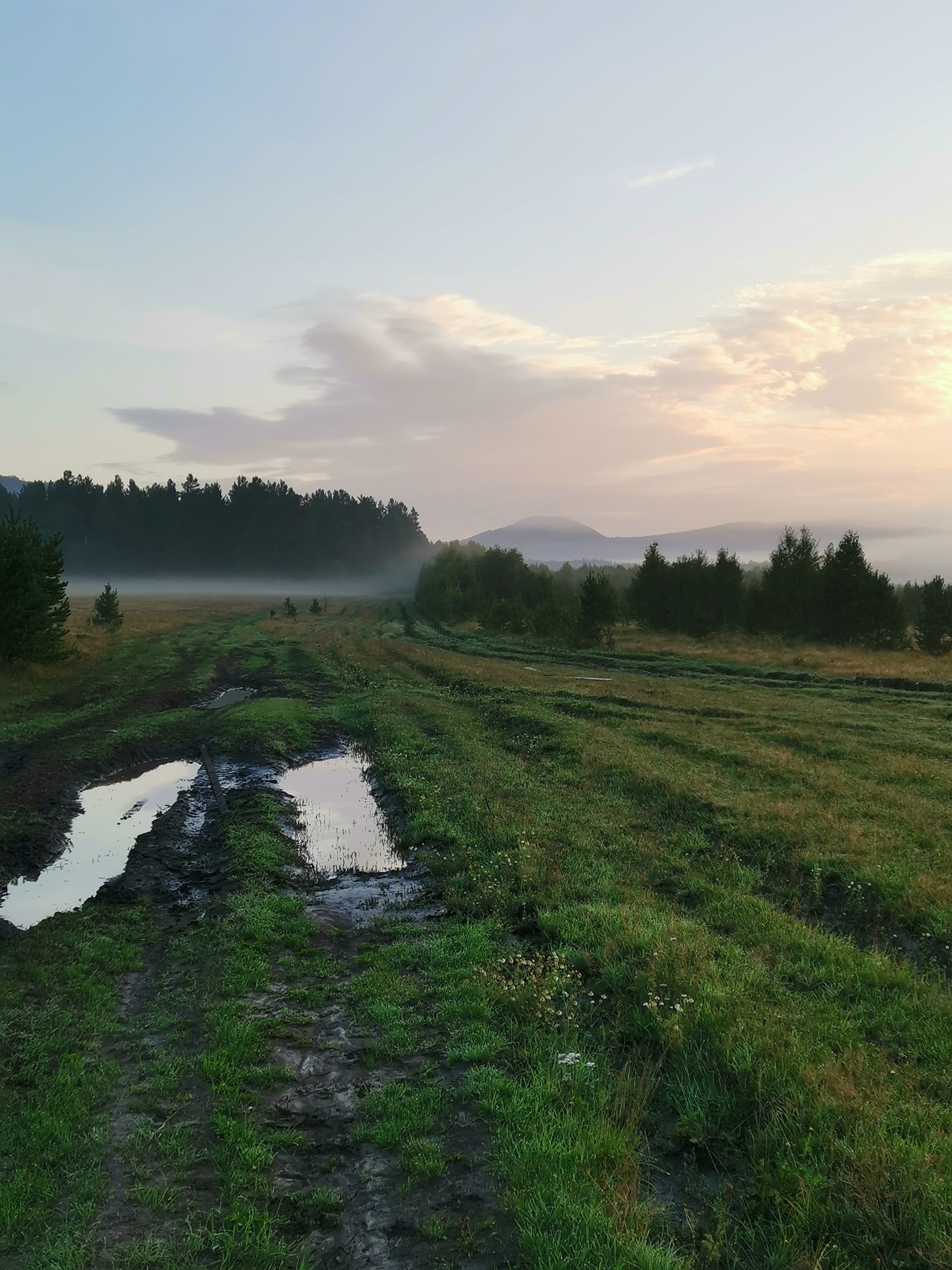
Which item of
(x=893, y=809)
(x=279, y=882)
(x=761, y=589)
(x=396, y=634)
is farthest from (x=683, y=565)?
(x=279, y=882)

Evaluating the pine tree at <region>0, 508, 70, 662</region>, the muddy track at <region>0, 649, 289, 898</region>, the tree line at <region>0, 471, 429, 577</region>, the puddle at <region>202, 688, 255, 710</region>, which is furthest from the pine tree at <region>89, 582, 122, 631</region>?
the tree line at <region>0, 471, 429, 577</region>

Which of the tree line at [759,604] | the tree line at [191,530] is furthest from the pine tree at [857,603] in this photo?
the tree line at [191,530]

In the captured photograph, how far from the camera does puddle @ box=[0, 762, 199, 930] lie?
1365 cm

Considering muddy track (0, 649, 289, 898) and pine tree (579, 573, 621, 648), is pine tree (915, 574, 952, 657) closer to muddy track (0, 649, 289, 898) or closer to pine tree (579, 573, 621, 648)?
pine tree (579, 573, 621, 648)

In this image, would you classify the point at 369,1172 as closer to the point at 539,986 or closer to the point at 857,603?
the point at 539,986

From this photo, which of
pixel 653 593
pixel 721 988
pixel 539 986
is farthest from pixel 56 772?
pixel 653 593

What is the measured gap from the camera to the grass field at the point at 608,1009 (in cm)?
586

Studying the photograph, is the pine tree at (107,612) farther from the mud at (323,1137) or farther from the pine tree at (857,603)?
the pine tree at (857,603)

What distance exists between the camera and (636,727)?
87.2 feet

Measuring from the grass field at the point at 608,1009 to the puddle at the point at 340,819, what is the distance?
0.97m

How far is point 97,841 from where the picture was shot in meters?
17.0

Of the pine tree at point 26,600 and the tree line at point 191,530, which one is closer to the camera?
the pine tree at point 26,600

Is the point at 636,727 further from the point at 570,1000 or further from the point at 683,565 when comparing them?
the point at 683,565

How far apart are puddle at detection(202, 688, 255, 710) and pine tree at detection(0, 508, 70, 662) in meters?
8.65
